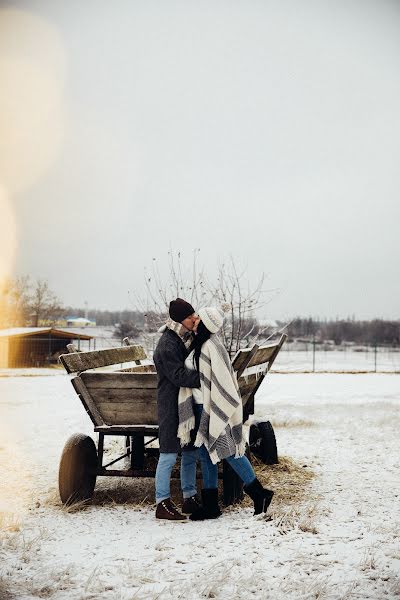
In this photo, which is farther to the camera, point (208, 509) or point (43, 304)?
point (43, 304)

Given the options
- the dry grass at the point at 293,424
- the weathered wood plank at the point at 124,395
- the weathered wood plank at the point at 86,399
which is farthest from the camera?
the dry grass at the point at 293,424

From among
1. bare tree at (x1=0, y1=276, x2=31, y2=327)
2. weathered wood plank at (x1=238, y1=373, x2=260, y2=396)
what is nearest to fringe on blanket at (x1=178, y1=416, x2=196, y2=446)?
weathered wood plank at (x1=238, y1=373, x2=260, y2=396)

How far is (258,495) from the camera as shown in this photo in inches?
177

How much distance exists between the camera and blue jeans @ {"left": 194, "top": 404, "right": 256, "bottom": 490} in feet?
14.7

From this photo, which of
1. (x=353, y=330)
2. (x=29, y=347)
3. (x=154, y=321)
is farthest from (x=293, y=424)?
(x=353, y=330)

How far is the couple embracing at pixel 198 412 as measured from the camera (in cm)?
439

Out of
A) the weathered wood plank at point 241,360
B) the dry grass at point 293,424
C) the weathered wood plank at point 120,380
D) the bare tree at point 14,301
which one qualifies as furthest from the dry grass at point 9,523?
the bare tree at point 14,301

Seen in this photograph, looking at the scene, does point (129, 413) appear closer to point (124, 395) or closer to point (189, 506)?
point (124, 395)

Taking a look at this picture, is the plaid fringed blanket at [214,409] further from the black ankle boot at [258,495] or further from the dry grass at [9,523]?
the dry grass at [9,523]

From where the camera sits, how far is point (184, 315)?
4.52m

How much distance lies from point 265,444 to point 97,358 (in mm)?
2309

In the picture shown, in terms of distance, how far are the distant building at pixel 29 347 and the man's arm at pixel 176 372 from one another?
30585 mm

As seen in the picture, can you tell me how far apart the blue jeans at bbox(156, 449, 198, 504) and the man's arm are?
612 millimetres

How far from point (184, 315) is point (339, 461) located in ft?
11.4
